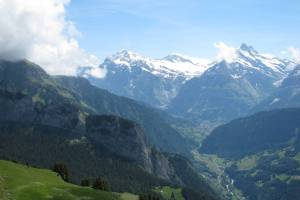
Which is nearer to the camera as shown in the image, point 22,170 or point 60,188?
point 60,188

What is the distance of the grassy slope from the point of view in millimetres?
147000

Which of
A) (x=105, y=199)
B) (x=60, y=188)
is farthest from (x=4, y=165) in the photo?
(x=105, y=199)

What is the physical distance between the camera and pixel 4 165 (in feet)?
598

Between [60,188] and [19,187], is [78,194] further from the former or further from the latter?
[19,187]

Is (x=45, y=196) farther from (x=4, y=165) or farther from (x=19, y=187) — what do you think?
(x=4, y=165)

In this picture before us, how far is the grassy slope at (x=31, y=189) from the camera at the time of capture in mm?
147000

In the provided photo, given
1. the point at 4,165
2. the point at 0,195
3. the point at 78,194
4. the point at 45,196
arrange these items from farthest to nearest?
the point at 4,165 < the point at 78,194 < the point at 45,196 < the point at 0,195

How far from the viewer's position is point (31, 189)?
15250 centimetres

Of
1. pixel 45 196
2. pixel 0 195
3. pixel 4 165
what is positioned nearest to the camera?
pixel 0 195

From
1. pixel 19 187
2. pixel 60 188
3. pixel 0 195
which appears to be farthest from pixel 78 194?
pixel 0 195

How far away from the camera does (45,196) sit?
150m

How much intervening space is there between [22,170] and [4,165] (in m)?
6.11

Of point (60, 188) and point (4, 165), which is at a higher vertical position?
point (4, 165)

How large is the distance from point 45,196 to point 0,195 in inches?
565
